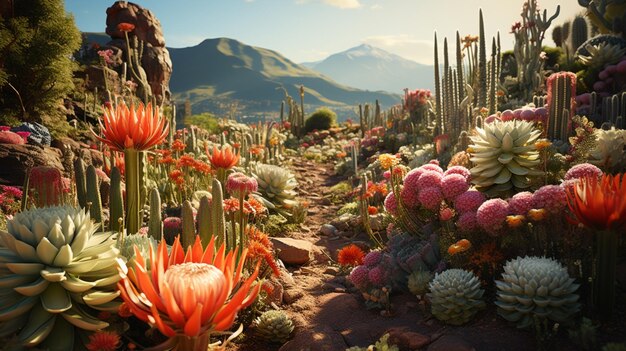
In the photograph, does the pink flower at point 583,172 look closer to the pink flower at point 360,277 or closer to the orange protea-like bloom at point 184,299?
the pink flower at point 360,277

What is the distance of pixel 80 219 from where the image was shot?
8.62 ft

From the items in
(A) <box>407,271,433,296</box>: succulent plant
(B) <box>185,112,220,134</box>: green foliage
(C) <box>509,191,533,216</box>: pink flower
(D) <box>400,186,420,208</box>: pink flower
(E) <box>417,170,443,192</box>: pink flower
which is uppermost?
(B) <box>185,112,220,134</box>: green foliage

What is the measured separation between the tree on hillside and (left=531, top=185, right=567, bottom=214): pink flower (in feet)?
25.2

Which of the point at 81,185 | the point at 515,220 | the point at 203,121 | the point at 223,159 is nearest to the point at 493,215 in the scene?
the point at 515,220

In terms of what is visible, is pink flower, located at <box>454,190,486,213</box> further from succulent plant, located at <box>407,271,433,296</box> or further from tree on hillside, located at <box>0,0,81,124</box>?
tree on hillside, located at <box>0,0,81,124</box>

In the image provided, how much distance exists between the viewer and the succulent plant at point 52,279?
7.59ft

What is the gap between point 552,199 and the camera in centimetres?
→ 310

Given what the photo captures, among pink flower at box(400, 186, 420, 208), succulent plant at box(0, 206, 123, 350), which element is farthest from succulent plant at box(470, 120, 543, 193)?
succulent plant at box(0, 206, 123, 350)

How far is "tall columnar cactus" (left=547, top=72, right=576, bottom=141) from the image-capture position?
5035mm

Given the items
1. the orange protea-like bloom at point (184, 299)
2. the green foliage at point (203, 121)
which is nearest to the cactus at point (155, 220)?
the orange protea-like bloom at point (184, 299)

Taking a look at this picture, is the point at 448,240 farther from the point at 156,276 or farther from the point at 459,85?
the point at 459,85

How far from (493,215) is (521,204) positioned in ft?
0.66

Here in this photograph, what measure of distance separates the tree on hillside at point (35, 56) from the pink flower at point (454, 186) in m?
6.91

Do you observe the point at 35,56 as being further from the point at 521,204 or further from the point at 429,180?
the point at 521,204
